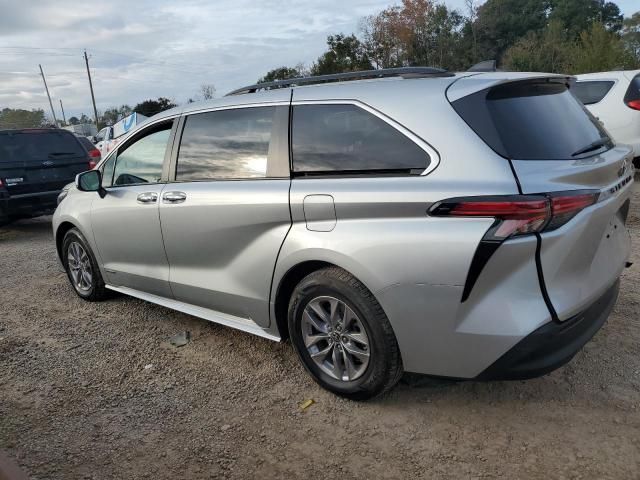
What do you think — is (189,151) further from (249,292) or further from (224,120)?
(249,292)

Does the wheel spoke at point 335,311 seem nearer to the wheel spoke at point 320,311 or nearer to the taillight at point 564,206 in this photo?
the wheel spoke at point 320,311

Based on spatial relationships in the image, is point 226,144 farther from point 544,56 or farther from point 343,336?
point 544,56

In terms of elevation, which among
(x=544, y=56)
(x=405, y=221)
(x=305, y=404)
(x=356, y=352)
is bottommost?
(x=305, y=404)

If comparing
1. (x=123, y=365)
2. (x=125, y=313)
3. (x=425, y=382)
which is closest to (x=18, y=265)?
(x=125, y=313)

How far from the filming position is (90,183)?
178 inches

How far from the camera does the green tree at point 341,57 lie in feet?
130

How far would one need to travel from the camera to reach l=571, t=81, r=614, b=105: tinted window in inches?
345

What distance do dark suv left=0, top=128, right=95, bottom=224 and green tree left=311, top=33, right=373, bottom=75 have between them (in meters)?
32.4

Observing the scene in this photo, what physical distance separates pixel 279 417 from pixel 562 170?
6.32ft

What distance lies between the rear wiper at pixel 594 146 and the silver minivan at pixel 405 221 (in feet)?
0.06

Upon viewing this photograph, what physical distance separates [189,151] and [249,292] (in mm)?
1166

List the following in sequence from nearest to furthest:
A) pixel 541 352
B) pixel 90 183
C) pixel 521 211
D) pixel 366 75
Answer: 1. pixel 521 211
2. pixel 541 352
3. pixel 366 75
4. pixel 90 183

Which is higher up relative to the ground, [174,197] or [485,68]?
[485,68]

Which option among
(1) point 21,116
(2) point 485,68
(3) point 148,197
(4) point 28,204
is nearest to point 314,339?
(3) point 148,197
